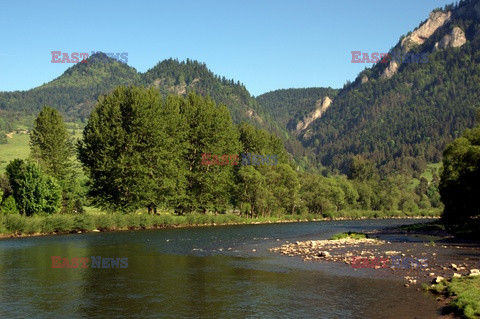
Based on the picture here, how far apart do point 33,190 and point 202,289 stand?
218 feet

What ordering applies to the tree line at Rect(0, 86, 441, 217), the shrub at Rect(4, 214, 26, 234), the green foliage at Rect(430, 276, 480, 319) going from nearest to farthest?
the green foliage at Rect(430, 276, 480, 319), the shrub at Rect(4, 214, 26, 234), the tree line at Rect(0, 86, 441, 217)

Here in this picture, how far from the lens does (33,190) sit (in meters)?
88.8

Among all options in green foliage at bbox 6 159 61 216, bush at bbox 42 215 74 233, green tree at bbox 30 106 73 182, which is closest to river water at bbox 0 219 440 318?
bush at bbox 42 215 74 233

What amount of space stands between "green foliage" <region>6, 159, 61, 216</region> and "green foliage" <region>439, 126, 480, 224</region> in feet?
232

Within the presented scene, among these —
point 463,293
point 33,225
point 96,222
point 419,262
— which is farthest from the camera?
point 96,222

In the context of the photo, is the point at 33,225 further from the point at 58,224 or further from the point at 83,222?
the point at 83,222

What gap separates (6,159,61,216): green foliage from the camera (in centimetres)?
8869

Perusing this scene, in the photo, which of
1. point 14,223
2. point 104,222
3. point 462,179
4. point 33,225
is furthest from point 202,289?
point 104,222

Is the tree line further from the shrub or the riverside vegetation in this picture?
the shrub

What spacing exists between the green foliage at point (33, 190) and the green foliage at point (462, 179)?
232 feet

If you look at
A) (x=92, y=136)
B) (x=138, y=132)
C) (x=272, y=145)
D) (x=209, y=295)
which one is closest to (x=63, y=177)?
(x=92, y=136)

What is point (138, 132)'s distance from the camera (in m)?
100

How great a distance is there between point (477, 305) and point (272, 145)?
135 meters

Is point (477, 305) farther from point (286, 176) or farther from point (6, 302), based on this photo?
point (286, 176)
